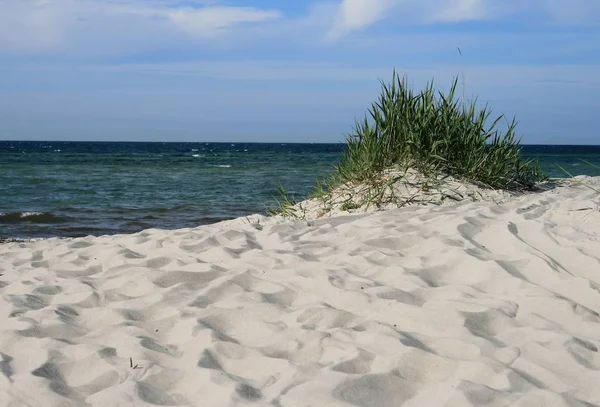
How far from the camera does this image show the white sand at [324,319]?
7.78 feet

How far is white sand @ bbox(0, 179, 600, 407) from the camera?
Answer: 7.78 feet

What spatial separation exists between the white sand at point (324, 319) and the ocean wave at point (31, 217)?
18.7ft

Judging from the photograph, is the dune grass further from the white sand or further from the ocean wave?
the ocean wave

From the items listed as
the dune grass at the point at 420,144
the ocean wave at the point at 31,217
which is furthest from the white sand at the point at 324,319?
the ocean wave at the point at 31,217

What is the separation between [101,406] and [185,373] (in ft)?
1.14

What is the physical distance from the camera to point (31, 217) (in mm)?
10516

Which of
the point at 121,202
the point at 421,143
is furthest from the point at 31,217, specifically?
the point at 421,143

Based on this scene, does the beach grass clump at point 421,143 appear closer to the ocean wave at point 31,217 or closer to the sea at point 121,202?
the sea at point 121,202

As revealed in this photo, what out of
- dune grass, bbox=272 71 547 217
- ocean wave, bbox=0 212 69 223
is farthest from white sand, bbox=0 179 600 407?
ocean wave, bbox=0 212 69 223

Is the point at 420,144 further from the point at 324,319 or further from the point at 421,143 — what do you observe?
the point at 324,319

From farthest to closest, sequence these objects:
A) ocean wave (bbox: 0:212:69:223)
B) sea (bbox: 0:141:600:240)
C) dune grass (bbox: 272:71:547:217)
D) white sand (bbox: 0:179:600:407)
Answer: ocean wave (bbox: 0:212:69:223) → sea (bbox: 0:141:600:240) → dune grass (bbox: 272:71:547:217) → white sand (bbox: 0:179:600:407)

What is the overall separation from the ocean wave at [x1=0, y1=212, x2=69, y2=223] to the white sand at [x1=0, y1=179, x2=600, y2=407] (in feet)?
18.7

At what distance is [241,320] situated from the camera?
311cm

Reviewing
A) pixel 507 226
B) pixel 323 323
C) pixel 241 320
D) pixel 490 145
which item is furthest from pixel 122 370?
pixel 490 145
